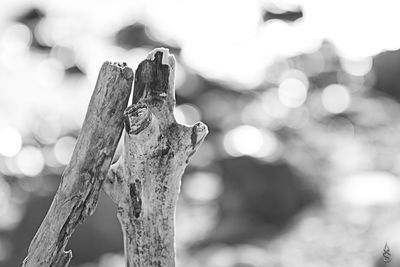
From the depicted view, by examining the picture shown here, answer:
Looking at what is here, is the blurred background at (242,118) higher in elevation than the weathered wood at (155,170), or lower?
higher

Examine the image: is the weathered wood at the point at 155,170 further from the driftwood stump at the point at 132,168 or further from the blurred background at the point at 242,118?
the blurred background at the point at 242,118

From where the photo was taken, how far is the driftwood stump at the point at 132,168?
8.66ft

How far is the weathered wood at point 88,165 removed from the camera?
264 centimetres

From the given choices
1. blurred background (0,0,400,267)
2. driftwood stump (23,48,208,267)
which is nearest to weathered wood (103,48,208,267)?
driftwood stump (23,48,208,267)

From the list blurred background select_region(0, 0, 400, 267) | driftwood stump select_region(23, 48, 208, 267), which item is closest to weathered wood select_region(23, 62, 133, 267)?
driftwood stump select_region(23, 48, 208, 267)

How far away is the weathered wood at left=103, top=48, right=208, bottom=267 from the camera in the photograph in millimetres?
2662

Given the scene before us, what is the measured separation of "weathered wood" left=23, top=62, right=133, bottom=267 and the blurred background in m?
3.46

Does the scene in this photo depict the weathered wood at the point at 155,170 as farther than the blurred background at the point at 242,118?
No

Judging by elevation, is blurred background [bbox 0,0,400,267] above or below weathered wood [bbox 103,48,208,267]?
above

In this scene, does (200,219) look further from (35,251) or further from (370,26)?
(35,251)

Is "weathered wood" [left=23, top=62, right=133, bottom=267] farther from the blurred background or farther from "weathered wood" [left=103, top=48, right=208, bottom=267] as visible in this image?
the blurred background

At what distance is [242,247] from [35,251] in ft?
16.5

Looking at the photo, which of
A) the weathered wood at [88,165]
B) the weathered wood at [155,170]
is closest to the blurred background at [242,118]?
the weathered wood at [155,170]

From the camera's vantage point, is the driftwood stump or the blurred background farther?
the blurred background
